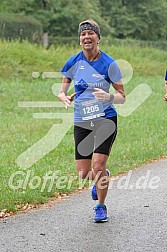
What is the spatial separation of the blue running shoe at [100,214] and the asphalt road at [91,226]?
0.07m

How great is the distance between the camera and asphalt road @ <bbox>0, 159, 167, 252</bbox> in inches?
244

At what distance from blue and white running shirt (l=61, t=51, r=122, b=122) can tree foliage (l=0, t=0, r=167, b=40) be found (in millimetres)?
35057

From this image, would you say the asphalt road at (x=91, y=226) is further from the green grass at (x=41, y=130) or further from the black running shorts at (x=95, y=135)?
the black running shorts at (x=95, y=135)

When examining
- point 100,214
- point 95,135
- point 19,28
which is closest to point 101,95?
point 95,135

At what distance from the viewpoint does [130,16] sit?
56688 mm

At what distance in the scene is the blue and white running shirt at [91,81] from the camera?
7.02m

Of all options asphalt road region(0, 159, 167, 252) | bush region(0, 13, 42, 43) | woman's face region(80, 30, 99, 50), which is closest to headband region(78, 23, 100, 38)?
woman's face region(80, 30, 99, 50)

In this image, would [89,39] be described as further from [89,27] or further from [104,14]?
[104,14]

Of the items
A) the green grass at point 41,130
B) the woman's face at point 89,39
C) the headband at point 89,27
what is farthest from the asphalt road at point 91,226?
the headband at point 89,27

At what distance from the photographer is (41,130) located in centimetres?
1609

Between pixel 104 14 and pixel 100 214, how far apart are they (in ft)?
160

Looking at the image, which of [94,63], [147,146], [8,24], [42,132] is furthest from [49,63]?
[94,63]

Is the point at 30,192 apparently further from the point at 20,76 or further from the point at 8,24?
the point at 8,24

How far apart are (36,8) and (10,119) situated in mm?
27504
